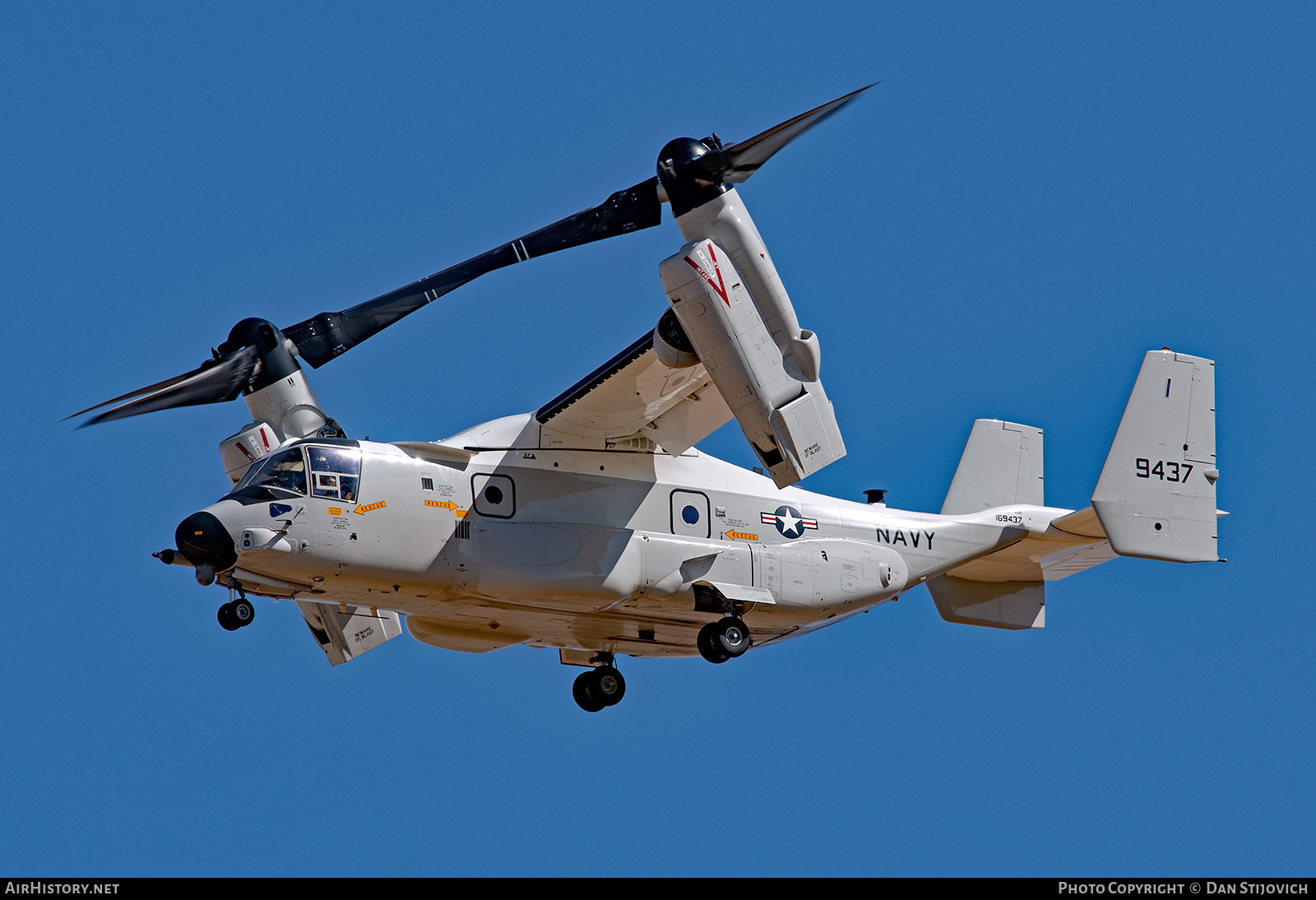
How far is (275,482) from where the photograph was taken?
1616cm

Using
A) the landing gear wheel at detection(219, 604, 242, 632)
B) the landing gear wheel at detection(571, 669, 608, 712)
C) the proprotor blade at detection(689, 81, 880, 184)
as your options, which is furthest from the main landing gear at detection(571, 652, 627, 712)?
the proprotor blade at detection(689, 81, 880, 184)

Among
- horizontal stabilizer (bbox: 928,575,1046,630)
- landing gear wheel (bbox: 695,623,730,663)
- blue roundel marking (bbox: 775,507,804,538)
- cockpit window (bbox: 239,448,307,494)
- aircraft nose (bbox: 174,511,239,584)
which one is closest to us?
aircraft nose (bbox: 174,511,239,584)

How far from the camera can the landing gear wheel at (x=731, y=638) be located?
57.2 ft

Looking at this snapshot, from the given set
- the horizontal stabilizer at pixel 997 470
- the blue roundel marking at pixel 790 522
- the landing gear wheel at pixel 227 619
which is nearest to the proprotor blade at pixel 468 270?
the blue roundel marking at pixel 790 522

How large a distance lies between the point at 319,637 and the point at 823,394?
788 cm

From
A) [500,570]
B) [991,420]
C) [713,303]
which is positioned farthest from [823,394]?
[991,420]

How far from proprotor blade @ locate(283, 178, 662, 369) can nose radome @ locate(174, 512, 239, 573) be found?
416cm

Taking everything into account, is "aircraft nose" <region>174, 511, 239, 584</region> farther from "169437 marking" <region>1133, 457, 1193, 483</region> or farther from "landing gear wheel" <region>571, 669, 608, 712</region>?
"169437 marking" <region>1133, 457, 1193, 483</region>

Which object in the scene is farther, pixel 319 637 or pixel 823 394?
pixel 319 637

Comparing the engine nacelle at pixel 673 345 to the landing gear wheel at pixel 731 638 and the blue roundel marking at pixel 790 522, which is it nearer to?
the blue roundel marking at pixel 790 522

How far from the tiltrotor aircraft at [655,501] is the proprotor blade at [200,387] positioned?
0.02 m

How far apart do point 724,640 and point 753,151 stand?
5.14 m

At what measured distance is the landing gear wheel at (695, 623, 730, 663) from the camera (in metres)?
17.4
